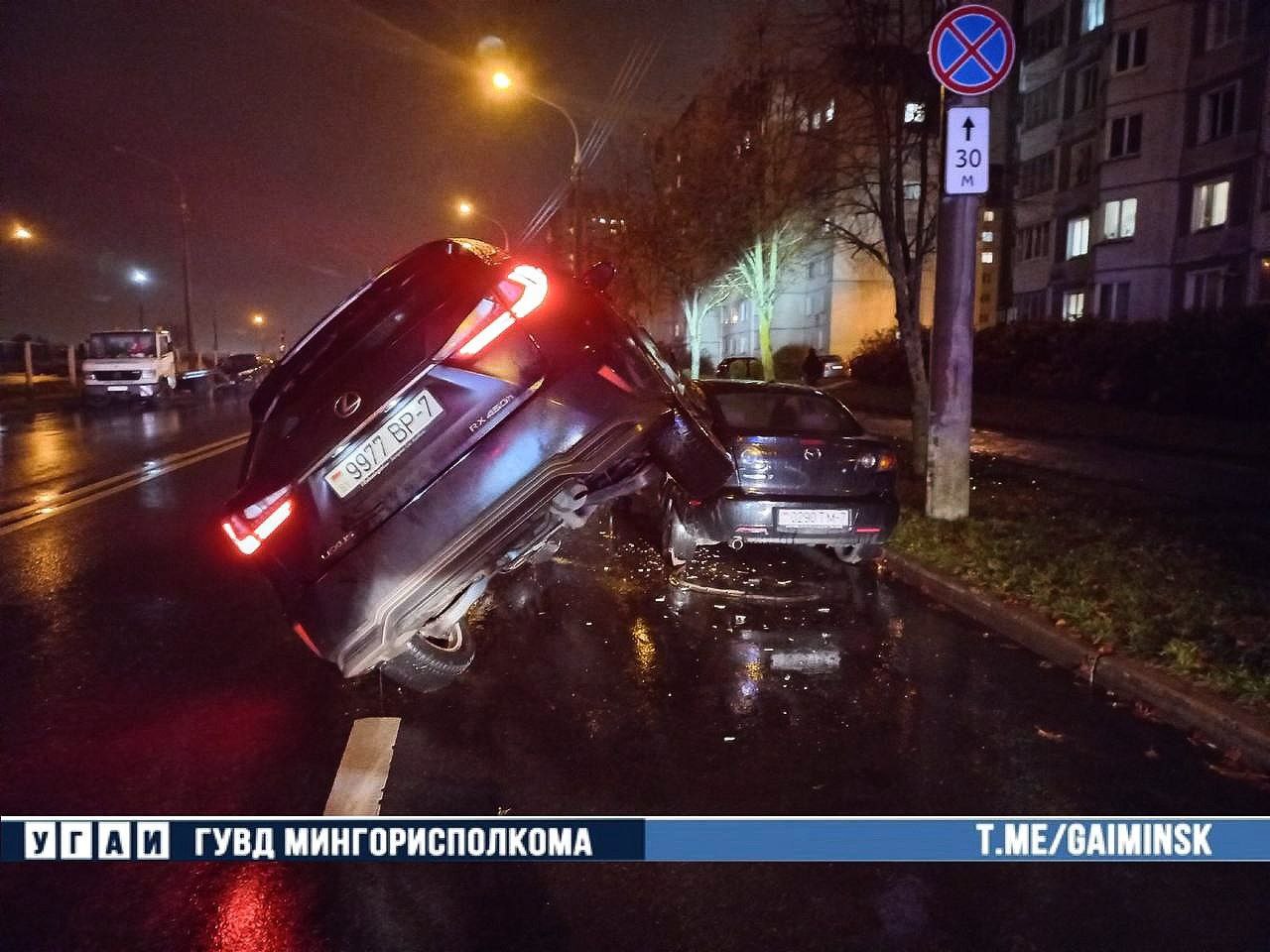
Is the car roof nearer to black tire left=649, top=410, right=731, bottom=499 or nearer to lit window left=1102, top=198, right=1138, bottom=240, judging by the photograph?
black tire left=649, top=410, right=731, bottom=499

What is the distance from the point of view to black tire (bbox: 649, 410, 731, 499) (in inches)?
169

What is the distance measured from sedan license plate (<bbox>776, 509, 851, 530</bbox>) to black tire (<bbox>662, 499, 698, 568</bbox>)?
31.6 inches

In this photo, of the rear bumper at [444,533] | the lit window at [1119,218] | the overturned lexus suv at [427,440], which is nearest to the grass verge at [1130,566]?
the overturned lexus suv at [427,440]

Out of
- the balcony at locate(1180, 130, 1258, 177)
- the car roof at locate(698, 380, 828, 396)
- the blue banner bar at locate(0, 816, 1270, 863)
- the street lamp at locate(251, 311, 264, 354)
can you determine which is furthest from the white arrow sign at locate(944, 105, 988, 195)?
the street lamp at locate(251, 311, 264, 354)

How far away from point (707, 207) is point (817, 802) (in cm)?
2554

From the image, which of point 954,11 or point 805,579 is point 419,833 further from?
point 954,11

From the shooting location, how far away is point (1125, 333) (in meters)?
21.4

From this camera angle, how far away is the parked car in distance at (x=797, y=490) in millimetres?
6980

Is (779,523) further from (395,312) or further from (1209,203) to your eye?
(1209,203)

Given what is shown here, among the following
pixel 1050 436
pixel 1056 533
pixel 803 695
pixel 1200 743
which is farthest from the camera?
pixel 1050 436

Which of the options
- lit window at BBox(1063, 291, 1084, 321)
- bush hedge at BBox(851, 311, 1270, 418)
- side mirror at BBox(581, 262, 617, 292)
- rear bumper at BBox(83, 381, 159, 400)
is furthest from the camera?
lit window at BBox(1063, 291, 1084, 321)

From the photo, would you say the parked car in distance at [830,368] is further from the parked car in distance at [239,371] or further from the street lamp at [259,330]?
the street lamp at [259,330]

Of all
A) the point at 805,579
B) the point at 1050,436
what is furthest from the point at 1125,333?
the point at 805,579

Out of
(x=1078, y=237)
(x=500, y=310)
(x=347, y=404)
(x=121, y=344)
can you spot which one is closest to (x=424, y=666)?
(x=347, y=404)
